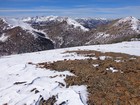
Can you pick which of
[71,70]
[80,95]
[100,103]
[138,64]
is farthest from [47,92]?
[138,64]

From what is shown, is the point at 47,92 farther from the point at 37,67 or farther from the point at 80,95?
the point at 37,67

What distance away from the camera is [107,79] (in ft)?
71.4

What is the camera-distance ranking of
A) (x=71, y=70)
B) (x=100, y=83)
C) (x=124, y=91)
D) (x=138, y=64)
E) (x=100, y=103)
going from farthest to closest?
(x=138, y=64)
(x=71, y=70)
(x=100, y=83)
(x=124, y=91)
(x=100, y=103)

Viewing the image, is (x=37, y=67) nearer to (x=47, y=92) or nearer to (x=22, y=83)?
(x=22, y=83)

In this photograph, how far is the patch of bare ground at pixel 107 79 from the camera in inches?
723

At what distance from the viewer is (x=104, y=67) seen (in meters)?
25.5

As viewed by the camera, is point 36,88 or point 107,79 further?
point 107,79

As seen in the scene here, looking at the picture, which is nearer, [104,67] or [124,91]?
[124,91]

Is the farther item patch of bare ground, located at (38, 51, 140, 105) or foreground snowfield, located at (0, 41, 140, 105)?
foreground snowfield, located at (0, 41, 140, 105)

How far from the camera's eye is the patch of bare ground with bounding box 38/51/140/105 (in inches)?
723

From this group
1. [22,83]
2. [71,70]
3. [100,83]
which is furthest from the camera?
[71,70]

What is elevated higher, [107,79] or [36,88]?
[107,79]

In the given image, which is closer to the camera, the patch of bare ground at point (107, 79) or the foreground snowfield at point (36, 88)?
the patch of bare ground at point (107, 79)

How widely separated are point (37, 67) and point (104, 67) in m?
6.09
